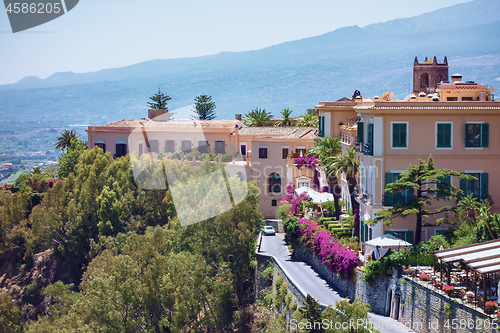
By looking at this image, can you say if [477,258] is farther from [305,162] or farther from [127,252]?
[305,162]

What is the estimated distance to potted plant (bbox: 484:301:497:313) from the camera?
20.0 metres

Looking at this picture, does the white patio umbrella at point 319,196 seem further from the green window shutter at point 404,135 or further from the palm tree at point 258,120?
the palm tree at point 258,120

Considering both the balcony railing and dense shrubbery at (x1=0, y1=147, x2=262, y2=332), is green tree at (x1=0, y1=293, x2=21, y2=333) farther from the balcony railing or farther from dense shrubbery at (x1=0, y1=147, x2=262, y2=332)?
the balcony railing

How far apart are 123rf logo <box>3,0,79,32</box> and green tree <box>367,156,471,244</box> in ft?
46.4

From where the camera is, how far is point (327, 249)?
107 ft

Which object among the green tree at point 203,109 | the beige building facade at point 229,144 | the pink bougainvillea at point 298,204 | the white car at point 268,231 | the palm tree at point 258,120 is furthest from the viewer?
the green tree at point 203,109

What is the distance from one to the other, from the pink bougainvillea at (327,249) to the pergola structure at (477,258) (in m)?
5.78

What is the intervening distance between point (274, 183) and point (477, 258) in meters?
31.4

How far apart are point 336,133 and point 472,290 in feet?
75.3

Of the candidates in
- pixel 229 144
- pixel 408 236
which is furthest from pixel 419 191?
pixel 229 144

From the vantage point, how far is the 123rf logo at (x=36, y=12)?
2355 cm

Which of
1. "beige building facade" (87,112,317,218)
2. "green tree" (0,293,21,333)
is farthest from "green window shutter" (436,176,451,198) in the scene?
"green tree" (0,293,21,333)

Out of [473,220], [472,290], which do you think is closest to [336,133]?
[473,220]

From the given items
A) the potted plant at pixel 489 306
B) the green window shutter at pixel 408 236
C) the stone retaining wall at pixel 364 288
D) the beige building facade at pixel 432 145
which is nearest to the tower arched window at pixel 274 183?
the stone retaining wall at pixel 364 288
